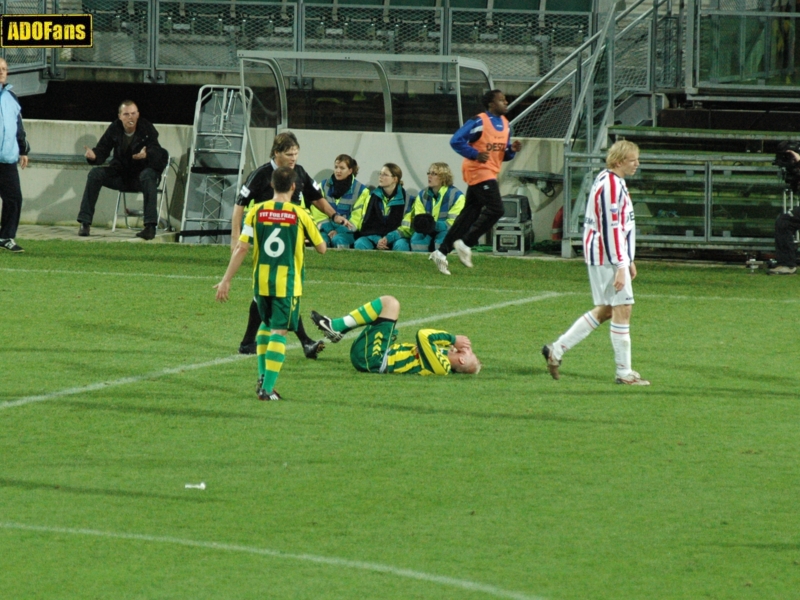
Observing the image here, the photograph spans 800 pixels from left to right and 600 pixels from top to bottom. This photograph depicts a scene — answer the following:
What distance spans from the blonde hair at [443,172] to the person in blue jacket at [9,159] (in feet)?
15.9

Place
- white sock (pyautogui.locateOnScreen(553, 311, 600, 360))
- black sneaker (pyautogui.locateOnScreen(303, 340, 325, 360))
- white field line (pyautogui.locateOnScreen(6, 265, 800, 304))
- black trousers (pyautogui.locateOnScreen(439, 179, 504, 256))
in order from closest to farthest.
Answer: white sock (pyautogui.locateOnScreen(553, 311, 600, 360)), black sneaker (pyautogui.locateOnScreen(303, 340, 325, 360)), white field line (pyautogui.locateOnScreen(6, 265, 800, 304)), black trousers (pyautogui.locateOnScreen(439, 179, 504, 256))

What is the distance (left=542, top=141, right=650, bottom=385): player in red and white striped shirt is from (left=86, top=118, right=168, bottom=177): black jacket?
9744 mm

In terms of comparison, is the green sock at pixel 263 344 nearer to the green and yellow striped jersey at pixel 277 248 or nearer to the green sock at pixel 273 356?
the green sock at pixel 273 356

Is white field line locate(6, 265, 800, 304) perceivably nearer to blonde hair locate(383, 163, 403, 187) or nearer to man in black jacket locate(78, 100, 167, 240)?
blonde hair locate(383, 163, 403, 187)

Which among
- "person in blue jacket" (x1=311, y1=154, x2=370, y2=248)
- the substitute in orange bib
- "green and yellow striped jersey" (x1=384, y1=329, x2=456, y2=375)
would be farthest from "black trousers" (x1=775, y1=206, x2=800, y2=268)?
"green and yellow striped jersey" (x1=384, y1=329, x2=456, y2=375)

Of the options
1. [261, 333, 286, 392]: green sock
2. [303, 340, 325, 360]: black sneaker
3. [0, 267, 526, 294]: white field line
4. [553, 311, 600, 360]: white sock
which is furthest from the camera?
[0, 267, 526, 294]: white field line

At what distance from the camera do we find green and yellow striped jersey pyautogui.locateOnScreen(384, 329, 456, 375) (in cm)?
930

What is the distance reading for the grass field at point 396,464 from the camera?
17.4ft

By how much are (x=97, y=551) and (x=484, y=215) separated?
10.0 metres

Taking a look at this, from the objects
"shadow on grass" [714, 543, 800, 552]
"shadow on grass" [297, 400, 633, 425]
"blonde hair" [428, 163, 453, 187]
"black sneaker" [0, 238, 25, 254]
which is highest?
"blonde hair" [428, 163, 453, 187]

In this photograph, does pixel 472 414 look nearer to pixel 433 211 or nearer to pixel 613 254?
pixel 613 254

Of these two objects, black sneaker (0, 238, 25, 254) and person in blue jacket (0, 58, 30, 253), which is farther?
black sneaker (0, 238, 25, 254)

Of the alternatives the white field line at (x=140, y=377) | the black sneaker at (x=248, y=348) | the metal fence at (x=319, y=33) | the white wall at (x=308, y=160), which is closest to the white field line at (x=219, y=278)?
the white field line at (x=140, y=377)

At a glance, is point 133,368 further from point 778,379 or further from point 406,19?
point 406,19
